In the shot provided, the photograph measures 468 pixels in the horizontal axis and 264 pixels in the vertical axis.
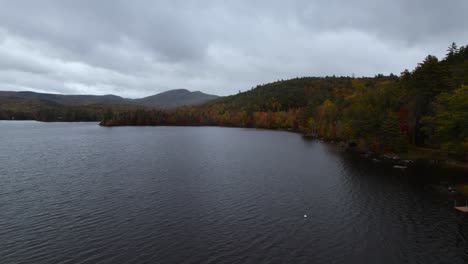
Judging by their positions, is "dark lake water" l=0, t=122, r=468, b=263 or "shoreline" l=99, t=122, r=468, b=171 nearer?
"dark lake water" l=0, t=122, r=468, b=263

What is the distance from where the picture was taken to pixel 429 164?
213ft

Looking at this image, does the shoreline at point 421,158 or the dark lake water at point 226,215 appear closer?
the dark lake water at point 226,215

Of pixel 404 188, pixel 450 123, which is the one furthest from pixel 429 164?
pixel 404 188

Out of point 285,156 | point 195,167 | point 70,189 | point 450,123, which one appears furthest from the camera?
point 285,156

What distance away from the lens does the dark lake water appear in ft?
84.3

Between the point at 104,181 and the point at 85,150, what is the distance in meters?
43.7

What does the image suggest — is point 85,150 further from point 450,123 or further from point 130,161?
point 450,123

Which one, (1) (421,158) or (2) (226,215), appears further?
(1) (421,158)

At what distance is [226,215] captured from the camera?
114 feet

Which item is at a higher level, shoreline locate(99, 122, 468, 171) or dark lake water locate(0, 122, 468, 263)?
shoreline locate(99, 122, 468, 171)

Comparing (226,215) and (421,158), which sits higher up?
(421,158)

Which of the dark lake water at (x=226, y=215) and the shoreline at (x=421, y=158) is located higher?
the shoreline at (x=421, y=158)

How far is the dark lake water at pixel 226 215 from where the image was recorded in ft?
84.3

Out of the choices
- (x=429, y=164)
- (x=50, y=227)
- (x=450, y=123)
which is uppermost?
(x=450, y=123)
